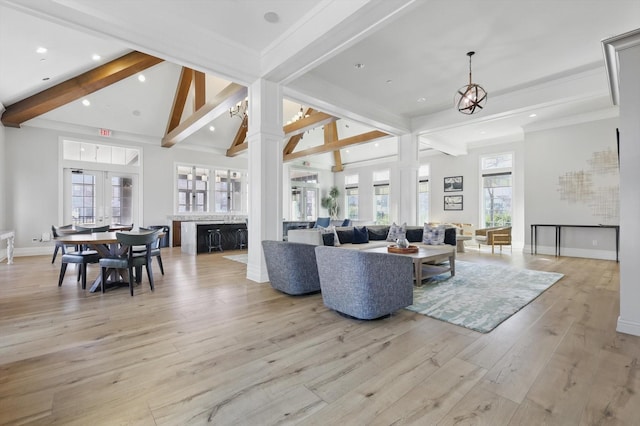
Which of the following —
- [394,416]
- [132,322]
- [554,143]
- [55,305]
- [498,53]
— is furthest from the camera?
[554,143]

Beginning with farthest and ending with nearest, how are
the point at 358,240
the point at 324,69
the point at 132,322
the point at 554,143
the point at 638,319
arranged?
the point at 554,143, the point at 358,240, the point at 324,69, the point at 132,322, the point at 638,319

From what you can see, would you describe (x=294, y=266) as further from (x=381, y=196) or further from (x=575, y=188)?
(x=381, y=196)

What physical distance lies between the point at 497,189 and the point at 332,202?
6617 millimetres

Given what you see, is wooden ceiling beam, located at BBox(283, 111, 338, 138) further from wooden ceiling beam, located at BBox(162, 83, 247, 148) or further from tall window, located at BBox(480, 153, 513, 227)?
tall window, located at BBox(480, 153, 513, 227)

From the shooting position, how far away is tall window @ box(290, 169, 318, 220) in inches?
502

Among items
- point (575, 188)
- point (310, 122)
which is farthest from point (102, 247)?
point (575, 188)

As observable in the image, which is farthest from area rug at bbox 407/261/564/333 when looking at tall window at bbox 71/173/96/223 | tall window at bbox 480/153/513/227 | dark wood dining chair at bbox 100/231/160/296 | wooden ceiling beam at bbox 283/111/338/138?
tall window at bbox 71/173/96/223

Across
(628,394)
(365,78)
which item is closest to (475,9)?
(365,78)

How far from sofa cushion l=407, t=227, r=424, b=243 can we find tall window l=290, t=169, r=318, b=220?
6.87 m

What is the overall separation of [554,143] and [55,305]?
10.2 meters

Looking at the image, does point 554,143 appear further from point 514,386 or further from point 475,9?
point 514,386

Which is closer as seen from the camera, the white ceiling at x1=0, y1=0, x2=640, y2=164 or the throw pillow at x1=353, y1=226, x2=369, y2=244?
the white ceiling at x1=0, y1=0, x2=640, y2=164

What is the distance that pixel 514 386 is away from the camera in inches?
70.0

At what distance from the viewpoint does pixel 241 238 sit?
830 centimetres
